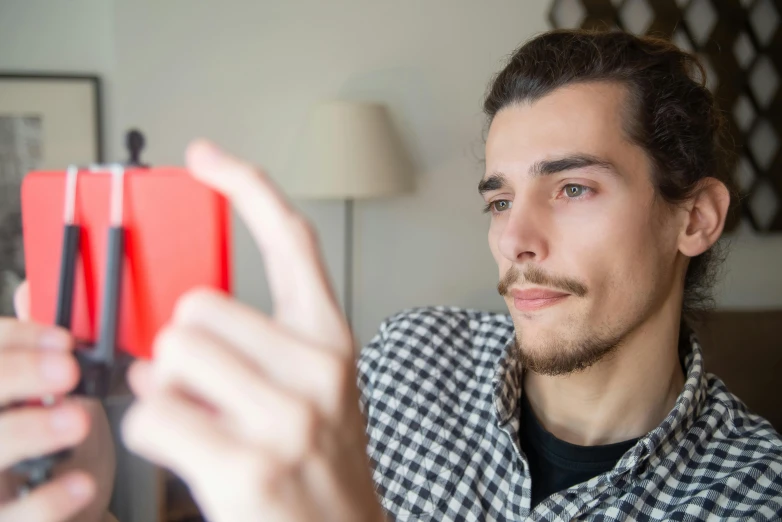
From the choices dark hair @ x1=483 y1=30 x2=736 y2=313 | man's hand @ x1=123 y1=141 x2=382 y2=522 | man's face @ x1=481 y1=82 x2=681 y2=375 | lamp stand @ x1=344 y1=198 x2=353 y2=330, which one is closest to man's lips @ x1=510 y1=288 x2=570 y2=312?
man's face @ x1=481 y1=82 x2=681 y2=375

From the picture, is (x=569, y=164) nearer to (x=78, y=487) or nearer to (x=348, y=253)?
(x=78, y=487)

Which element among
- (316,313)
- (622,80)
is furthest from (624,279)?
(316,313)

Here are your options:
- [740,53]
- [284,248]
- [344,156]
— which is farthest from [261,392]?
[740,53]

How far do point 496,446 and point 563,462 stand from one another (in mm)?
110

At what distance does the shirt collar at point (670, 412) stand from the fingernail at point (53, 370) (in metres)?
0.75

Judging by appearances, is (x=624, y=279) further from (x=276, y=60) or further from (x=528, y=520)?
→ (x=276, y=60)

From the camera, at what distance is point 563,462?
868mm

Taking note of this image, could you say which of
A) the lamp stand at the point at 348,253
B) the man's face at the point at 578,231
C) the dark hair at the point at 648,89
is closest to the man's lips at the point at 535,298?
the man's face at the point at 578,231

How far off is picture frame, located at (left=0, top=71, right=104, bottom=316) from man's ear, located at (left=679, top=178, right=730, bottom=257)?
1573mm

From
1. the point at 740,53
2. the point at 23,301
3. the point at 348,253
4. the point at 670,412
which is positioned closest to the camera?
the point at 23,301

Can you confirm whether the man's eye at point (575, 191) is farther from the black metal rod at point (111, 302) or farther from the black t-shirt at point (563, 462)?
the black metal rod at point (111, 302)

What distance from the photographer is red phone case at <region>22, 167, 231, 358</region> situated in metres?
0.27

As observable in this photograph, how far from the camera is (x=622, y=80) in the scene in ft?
3.08

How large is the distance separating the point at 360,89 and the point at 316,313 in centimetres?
168
